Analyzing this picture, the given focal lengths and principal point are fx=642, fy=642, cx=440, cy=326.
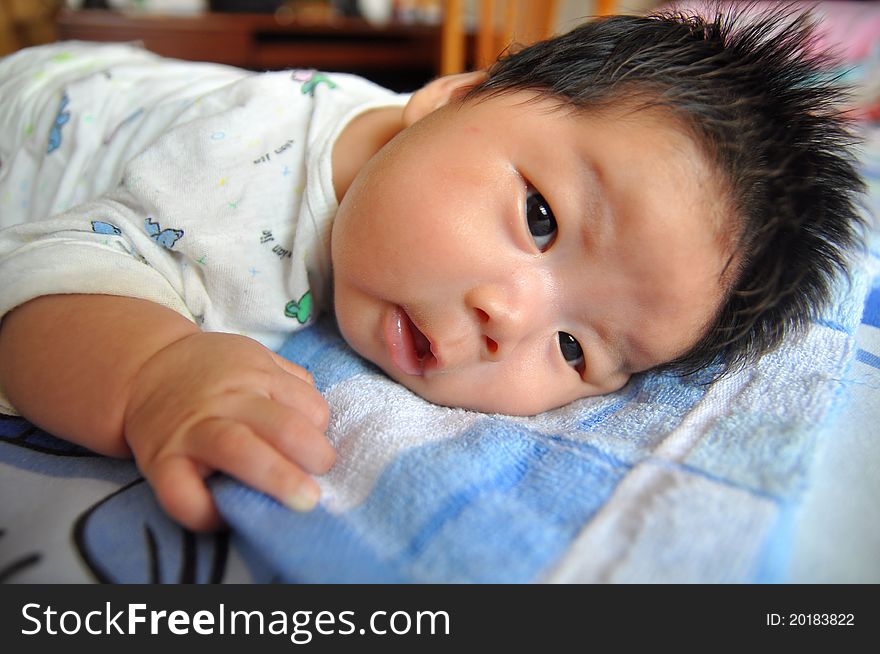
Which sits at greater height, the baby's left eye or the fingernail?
the fingernail

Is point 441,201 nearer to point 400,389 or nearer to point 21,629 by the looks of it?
point 400,389

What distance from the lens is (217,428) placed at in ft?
1.47

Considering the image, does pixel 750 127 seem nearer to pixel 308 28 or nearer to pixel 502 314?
pixel 502 314

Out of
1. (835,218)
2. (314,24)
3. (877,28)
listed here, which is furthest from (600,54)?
(314,24)

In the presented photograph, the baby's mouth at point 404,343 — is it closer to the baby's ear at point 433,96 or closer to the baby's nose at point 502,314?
the baby's nose at point 502,314

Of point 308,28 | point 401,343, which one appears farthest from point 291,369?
point 308,28

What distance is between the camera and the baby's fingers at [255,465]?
43cm

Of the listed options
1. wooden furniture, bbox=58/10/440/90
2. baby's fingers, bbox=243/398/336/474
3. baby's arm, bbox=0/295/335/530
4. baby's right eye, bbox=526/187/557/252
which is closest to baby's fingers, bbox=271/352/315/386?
baby's arm, bbox=0/295/335/530

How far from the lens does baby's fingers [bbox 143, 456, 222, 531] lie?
44 cm

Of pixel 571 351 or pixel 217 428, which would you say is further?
pixel 571 351

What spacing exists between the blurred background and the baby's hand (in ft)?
6.20

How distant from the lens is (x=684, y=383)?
67 centimetres

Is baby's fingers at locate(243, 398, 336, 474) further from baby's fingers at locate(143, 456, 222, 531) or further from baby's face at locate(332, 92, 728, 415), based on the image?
baby's face at locate(332, 92, 728, 415)

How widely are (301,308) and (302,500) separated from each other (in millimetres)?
372
